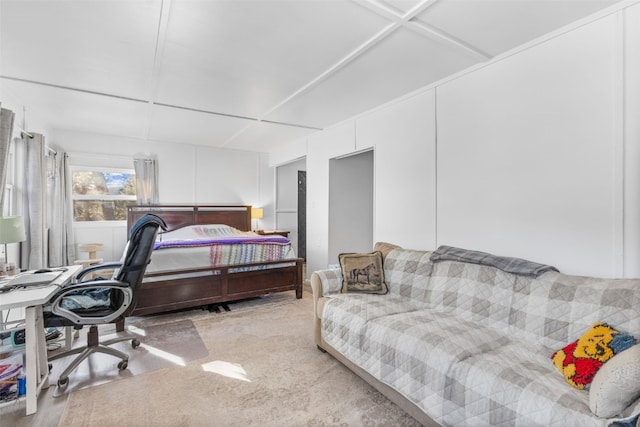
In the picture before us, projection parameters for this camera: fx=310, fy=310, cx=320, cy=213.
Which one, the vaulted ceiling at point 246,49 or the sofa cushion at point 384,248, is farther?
the sofa cushion at point 384,248

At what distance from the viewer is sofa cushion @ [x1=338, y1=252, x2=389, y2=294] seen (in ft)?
9.00

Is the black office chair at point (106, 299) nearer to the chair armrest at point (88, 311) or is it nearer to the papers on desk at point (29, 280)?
the chair armrest at point (88, 311)

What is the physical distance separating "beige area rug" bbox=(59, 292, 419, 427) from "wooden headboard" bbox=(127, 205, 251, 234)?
3.20m

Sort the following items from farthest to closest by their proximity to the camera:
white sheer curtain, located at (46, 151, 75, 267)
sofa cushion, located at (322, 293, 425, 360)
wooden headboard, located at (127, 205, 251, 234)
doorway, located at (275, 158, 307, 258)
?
doorway, located at (275, 158, 307, 258) → wooden headboard, located at (127, 205, 251, 234) → white sheer curtain, located at (46, 151, 75, 267) → sofa cushion, located at (322, 293, 425, 360)

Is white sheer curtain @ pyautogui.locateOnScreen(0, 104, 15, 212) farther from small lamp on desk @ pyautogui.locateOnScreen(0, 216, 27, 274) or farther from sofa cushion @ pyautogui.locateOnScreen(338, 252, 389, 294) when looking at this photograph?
sofa cushion @ pyautogui.locateOnScreen(338, 252, 389, 294)

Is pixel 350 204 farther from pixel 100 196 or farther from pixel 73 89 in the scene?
pixel 100 196

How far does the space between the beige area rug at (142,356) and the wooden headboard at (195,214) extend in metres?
2.53

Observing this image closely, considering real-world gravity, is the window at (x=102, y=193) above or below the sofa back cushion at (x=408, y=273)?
above

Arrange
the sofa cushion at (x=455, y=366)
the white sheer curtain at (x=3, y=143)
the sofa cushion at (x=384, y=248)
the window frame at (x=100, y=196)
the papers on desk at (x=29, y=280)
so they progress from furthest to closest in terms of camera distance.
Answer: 1. the window frame at (x=100, y=196)
2. the sofa cushion at (x=384, y=248)
3. the white sheer curtain at (x=3, y=143)
4. the papers on desk at (x=29, y=280)
5. the sofa cushion at (x=455, y=366)

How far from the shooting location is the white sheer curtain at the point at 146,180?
529 centimetres

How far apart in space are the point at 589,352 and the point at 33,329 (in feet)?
10.2

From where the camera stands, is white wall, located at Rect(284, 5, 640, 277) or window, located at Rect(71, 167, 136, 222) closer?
white wall, located at Rect(284, 5, 640, 277)

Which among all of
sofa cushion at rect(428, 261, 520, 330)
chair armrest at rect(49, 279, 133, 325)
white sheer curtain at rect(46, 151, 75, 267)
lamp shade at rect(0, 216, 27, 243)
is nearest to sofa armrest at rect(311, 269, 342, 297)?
sofa cushion at rect(428, 261, 520, 330)

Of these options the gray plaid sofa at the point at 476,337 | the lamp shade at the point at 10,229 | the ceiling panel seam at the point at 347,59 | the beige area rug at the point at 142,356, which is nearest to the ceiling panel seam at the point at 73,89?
the lamp shade at the point at 10,229
